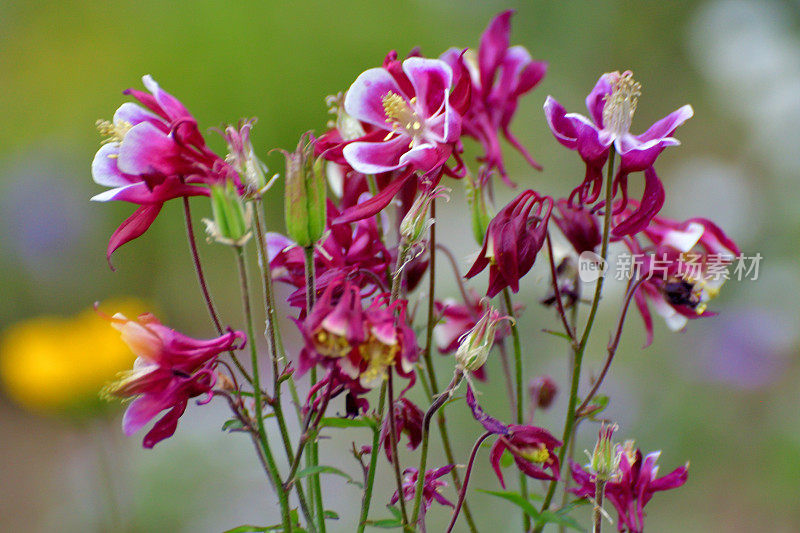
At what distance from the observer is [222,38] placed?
3.09 metres

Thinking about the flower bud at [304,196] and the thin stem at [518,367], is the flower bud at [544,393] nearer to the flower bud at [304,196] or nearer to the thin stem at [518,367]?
the thin stem at [518,367]

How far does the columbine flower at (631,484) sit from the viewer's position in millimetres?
564

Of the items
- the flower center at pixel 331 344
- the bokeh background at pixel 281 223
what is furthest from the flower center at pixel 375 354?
the bokeh background at pixel 281 223

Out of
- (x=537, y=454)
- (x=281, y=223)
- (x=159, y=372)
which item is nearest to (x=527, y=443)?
(x=537, y=454)

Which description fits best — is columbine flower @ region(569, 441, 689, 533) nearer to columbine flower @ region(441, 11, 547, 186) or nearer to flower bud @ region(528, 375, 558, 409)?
flower bud @ region(528, 375, 558, 409)

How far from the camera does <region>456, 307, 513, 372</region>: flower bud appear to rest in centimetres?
48

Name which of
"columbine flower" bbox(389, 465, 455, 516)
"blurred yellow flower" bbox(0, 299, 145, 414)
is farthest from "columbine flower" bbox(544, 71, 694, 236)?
"blurred yellow flower" bbox(0, 299, 145, 414)

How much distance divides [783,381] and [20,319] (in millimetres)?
2434

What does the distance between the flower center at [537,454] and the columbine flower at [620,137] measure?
0.16m

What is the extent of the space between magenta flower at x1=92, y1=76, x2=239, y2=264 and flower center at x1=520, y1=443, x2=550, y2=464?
0.25 m

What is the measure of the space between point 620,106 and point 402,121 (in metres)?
0.15

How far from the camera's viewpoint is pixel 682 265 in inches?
23.7

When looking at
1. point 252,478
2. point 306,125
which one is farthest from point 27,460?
point 306,125

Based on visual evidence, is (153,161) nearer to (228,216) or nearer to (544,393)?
(228,216)
